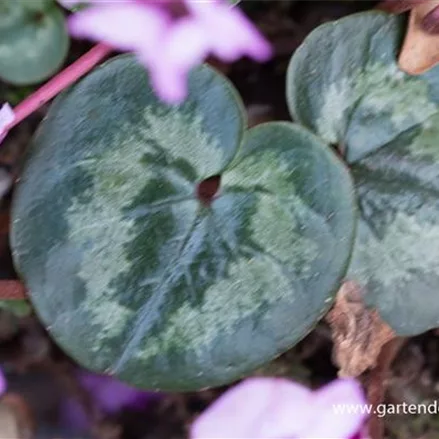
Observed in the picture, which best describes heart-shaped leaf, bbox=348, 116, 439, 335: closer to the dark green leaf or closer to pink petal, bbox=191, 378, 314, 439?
pink petal, bbox=191, 378, 314, 439

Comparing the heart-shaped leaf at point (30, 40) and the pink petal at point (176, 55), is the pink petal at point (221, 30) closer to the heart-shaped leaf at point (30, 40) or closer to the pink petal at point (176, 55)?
the pink petal at point (176, 55)

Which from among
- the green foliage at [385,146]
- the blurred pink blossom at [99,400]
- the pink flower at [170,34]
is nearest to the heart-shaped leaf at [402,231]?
the green foliage at [385,146]

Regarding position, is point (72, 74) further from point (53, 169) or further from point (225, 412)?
point (225, 412)

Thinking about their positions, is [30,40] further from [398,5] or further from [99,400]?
[99,400]

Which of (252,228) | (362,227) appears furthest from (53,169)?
(362,227)

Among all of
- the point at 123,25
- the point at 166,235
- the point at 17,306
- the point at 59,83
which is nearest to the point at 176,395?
the point at 17,306

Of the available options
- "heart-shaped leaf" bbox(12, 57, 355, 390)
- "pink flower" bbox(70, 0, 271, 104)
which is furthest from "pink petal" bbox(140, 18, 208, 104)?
"heart-shaped leaf" bbox(12, 57, 355, 390)
